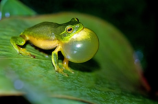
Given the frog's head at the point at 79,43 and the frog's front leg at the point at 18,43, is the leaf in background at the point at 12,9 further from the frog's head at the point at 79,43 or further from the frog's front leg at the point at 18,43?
the frog's head at the point at 79,43

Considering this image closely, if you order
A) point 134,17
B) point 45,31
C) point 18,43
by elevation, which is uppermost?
point 134,17

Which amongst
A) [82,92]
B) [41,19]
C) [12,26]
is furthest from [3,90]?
[41,19]

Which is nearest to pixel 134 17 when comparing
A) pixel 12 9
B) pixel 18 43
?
pixel 12 9

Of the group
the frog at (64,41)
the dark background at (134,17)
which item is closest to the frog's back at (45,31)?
the frog at (64,41)

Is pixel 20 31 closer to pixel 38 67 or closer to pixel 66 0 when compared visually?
pixel 38 67

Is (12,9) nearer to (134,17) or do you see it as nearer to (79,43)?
(79,43)

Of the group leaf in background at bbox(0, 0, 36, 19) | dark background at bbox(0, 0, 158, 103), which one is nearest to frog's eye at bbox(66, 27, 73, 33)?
leaf in background at bbox(0, 0, 36, 19)
